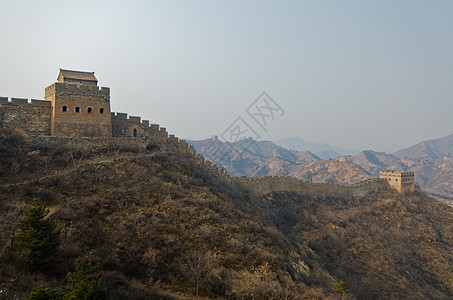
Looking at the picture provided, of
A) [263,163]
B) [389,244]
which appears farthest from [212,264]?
[263,163]

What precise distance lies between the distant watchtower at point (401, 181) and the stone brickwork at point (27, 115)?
3733cm

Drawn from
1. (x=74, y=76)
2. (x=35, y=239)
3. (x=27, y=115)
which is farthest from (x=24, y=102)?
(x=35, y=239)

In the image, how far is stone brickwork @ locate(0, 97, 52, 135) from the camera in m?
21.4

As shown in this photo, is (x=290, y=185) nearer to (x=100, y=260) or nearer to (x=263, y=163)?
(x=100, y=260)

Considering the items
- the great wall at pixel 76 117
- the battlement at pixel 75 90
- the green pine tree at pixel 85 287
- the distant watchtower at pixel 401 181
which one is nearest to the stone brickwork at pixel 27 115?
the great wall at pixel 76 117

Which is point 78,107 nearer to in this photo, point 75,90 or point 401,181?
point 75,90

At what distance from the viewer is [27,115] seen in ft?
72.2

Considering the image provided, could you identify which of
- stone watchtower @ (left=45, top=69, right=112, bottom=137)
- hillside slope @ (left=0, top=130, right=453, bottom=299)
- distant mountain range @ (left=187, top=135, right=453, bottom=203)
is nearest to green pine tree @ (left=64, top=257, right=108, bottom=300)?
hillside slope @ (left=0, top=130, right=453, bottom=299)

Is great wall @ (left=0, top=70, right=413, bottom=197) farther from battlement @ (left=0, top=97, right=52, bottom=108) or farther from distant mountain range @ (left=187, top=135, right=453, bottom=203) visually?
distant mountain range @ (left=187, top=135, right=453, bottom=203)

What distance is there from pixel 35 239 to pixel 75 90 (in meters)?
13.8

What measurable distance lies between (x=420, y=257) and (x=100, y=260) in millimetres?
24625

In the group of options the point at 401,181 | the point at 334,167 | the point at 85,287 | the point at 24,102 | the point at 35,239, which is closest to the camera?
the point at 85,287

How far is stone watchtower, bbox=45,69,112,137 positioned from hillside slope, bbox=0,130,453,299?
1.43m

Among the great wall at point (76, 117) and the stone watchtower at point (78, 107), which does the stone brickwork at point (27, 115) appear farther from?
the stone watchtower at point (78, 107)
